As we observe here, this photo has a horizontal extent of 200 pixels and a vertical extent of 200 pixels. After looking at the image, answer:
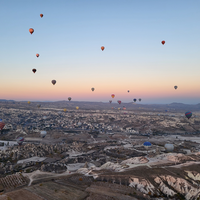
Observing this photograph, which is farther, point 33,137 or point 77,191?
point 33,137

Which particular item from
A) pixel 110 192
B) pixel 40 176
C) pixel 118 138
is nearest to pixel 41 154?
pixel 40 176

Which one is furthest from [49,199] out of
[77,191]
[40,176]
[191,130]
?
[191,130]

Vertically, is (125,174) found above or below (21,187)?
above

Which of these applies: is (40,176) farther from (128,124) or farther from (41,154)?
(128,124)

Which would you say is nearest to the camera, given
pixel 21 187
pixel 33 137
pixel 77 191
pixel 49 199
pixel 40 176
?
pixel 49 199

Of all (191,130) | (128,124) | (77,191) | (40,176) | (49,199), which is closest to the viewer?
(49,199)

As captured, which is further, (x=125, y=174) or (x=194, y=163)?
(x=194, y=163)

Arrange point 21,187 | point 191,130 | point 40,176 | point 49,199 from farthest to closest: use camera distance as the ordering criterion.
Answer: point 191,130 < point 40,176 < point 21,187 < point 49,199

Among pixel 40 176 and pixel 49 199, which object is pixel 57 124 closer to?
pixel 40 176

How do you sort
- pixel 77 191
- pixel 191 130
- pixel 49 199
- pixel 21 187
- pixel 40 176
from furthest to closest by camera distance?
pixel 191 130
pixel 40 176
pixel 21 187
pixel 77 191
pixel 49 199
